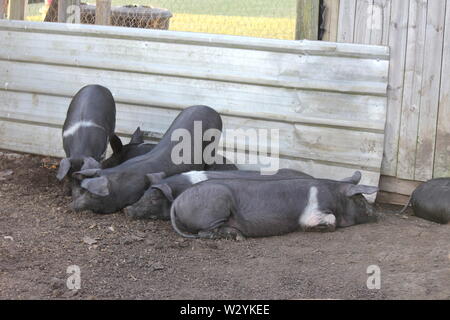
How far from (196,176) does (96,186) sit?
30.4 inches

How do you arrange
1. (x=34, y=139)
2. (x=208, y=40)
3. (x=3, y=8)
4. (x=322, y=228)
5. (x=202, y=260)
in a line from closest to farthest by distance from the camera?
(x=202, y=260)
(x=322, y=228)
(x=208, y=40)
(x=34, y=139)
(x=3, y=8)

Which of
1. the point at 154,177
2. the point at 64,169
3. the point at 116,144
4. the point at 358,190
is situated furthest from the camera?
the point at 116,144

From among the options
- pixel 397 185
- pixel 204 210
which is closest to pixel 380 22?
pixel 397 185

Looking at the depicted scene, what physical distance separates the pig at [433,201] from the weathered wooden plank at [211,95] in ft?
1.95

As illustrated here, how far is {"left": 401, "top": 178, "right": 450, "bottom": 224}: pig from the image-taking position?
19.7 ft

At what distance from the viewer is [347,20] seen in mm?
6395

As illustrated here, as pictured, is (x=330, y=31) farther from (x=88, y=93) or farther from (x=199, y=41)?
(x=88, y=93)

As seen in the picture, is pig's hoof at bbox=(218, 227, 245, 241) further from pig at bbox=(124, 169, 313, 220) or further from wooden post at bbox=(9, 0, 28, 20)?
wooden post at bbox=(9, 0, 28, 20)

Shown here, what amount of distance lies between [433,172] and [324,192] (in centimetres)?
102

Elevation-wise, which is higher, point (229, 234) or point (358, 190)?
point (358, 190)

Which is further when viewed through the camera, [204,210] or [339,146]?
[339,146]

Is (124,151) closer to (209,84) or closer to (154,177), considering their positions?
(154,177)

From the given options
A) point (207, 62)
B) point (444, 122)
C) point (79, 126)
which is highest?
point (207, 62)

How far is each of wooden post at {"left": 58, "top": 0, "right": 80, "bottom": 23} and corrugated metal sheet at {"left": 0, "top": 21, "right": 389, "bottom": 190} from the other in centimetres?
18
